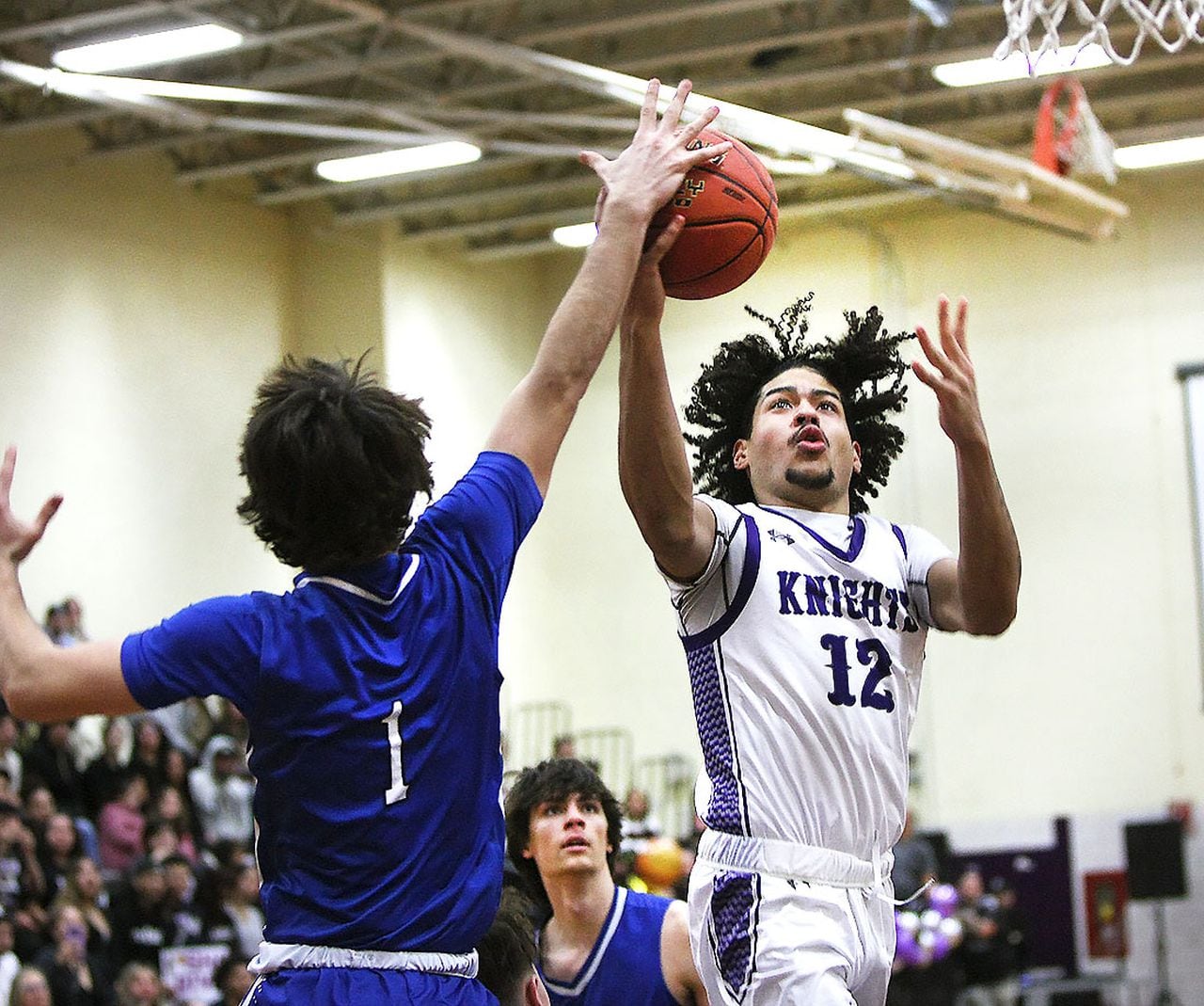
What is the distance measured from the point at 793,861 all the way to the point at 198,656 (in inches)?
76.5

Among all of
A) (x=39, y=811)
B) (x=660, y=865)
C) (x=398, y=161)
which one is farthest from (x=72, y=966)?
(x=398, y=161)

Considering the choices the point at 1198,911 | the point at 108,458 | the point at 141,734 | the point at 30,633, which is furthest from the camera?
the point at 1198,911

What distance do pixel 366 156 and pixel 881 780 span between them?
14.5 m

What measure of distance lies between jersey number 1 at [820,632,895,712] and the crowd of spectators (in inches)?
288

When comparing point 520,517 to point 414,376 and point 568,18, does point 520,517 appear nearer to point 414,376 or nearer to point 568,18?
point 568,18

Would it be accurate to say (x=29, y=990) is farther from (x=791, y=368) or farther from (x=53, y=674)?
(x=53, y=674)

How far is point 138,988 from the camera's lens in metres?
11.5

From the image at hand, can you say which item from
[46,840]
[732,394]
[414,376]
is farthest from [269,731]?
[414,376]

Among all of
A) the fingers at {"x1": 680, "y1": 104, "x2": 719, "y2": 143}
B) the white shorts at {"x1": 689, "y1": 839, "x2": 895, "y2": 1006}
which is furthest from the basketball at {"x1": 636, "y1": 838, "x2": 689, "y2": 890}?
the fingers at {"x1": 680, "y1": 104, "x2": 719, "y2": 143}

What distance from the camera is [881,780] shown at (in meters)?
4.70

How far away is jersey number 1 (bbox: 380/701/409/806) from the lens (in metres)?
3.14

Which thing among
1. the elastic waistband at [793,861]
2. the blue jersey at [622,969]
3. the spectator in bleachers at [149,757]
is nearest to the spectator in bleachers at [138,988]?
the spectator in bleachers at [149,757]

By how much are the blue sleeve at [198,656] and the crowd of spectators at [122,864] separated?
821cm

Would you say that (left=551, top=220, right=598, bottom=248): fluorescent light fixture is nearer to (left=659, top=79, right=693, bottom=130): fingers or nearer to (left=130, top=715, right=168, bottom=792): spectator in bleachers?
(left=130, top=715, right=168, bottom=792): spectator in bleachers
